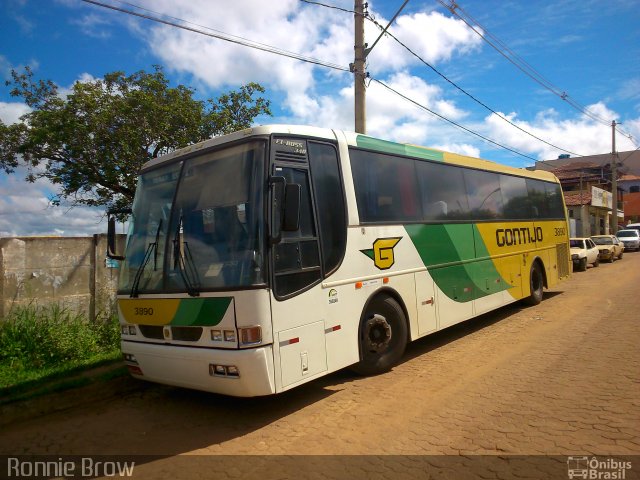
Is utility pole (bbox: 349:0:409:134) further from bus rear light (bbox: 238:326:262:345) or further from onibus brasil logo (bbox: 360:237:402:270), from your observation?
bus rear light (bbox: 238:326:262:345)

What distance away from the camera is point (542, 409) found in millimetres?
4480

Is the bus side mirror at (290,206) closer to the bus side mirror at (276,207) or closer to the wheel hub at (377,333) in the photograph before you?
the bus side mirror at (276,207)

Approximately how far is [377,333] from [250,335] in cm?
222

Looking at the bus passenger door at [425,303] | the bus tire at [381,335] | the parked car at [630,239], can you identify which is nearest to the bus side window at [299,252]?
the bus tire at [381,335]

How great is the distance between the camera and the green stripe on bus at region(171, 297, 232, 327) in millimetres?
4434

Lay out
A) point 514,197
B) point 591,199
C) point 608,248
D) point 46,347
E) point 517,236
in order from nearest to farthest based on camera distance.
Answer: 1. point 46,347
2. point 517,236
3. point 514,197
4. point 608,248
5. point 591,199

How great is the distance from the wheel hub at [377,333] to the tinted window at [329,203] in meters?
1.07

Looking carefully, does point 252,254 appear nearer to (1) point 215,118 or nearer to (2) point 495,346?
(2) point 495,346

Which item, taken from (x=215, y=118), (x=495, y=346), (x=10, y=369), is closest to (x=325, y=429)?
(x=495, y=346)

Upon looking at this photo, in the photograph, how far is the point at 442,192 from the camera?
7629 mm

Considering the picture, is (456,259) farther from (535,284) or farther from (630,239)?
(630,239)

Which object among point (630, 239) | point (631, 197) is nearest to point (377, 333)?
point (630, 239)

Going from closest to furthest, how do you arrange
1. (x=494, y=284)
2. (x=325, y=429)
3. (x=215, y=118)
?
(x=325, y=429) → (x=494, y=284) → (x=215, y=118)

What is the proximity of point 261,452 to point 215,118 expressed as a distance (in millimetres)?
9552
